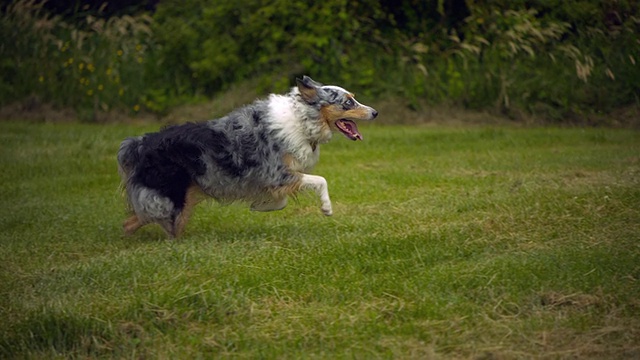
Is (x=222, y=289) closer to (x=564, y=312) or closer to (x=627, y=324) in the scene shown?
(x=564, y=312)

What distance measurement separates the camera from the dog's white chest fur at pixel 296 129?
322 inches

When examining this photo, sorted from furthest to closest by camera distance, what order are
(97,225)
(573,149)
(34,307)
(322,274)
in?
(573,149), (97,225), (322,274), (34,307)

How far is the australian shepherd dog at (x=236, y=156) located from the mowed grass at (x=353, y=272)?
382mm

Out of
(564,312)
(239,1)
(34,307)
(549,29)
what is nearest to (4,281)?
(34,307)

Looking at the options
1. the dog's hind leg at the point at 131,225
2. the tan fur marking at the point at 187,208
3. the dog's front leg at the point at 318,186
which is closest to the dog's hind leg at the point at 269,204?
the dog's front leg at the point at 318,186

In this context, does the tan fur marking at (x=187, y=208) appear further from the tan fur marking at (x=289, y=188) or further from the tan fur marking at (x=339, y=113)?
the tan fur marking at (x=339, y=113)

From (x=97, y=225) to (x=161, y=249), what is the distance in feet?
5.67

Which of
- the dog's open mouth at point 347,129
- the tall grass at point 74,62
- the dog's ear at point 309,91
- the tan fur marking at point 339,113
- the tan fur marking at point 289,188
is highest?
the dog's ear at point 309,91

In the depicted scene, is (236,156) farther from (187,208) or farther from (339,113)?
(339,113)

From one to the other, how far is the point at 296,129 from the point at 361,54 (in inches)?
348

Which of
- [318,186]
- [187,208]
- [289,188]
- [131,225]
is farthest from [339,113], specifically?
[131,225]

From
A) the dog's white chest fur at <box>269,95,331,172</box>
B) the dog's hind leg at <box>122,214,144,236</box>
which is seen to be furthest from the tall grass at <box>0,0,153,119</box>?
the dog's white chest fur at <box>269,95,331,172</box>

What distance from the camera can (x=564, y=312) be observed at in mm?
5758

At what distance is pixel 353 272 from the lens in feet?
22.3
